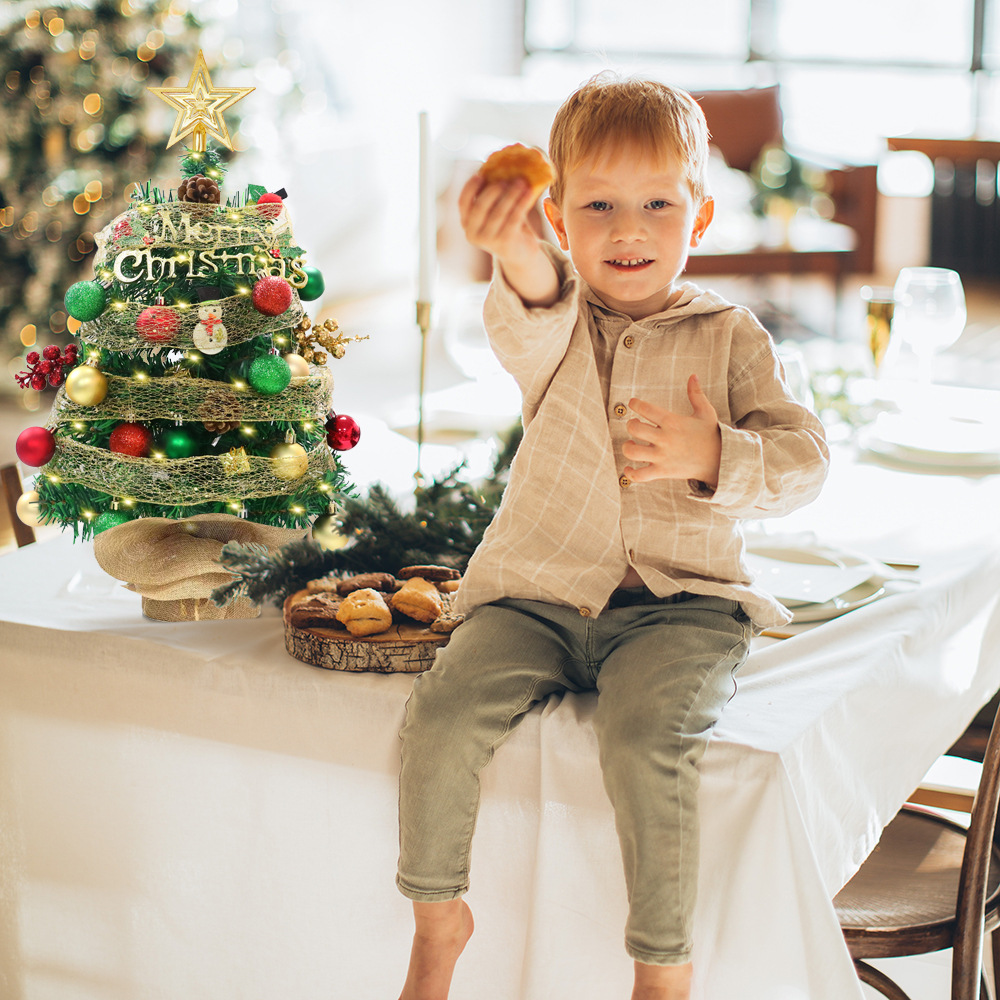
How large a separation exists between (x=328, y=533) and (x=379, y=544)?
49 millimetres

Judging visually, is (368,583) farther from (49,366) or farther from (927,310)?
(927,310)

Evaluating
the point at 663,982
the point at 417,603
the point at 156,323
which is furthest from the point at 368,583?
the point at 663,982

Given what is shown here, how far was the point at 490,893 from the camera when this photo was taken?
33.8 inches

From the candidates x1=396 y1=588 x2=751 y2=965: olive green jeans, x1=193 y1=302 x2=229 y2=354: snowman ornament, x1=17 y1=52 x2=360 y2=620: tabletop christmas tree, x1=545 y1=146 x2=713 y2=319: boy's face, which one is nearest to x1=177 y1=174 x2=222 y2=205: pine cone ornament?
x1=17 y1=52 x2=360 y2=620: tabletop christmas tree

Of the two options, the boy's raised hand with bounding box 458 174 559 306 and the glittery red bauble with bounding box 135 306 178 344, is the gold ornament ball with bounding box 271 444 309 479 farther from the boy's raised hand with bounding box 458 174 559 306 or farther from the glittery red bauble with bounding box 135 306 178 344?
the boy's raised hand with bounding box 458 174 559 306

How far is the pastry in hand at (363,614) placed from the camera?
0.87 metres

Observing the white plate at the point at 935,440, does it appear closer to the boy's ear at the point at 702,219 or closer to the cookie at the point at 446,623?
the boy's ear at the point at 702,219

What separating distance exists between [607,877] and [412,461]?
76 centimetres

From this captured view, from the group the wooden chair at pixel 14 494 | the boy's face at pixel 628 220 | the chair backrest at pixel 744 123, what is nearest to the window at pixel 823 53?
the chair backrest at pixel 744 123

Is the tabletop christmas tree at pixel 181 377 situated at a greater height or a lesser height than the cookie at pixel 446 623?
greater

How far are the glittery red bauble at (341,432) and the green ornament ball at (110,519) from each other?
0.19 m

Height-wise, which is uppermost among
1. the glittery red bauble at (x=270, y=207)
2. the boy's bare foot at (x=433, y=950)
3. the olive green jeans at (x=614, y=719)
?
the glittery red bauble at (x=270, y=207)

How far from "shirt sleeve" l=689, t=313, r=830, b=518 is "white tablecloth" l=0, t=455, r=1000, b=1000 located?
149 mm

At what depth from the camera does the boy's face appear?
2.68ft
